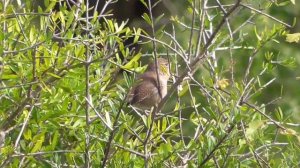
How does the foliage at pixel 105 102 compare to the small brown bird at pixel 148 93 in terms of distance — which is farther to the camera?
the small brown bird at pixel 148 93

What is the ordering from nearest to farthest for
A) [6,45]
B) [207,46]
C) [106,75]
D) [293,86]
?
[207,46], [6,45], [106,75], [293,86]

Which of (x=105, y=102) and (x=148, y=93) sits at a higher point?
(x=105, y=102)

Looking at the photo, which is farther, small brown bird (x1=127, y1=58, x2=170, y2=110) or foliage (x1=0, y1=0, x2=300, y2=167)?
small brown bird (x1=127, y1=58, x2=170, y2=110)

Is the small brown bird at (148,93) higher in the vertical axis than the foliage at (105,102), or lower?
lower

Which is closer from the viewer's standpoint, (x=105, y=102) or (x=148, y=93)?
(x=105, y=102)

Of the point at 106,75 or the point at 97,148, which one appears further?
the point at 106,75

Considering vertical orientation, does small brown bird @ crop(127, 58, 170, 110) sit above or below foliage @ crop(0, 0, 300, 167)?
below

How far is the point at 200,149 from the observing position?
10.6 ft

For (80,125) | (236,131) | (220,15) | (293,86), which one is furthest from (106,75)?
(293,86)

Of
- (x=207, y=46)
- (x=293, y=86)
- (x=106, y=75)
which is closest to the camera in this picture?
(x=207, y=46)

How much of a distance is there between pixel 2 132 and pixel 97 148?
0.34 m

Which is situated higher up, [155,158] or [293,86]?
[155,158]

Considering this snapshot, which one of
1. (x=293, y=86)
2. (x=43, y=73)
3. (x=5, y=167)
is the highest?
(x=43, y=73)

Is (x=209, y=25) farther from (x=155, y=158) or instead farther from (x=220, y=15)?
(x=155, y=158)
